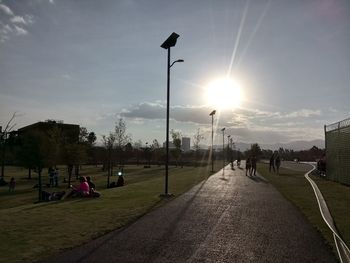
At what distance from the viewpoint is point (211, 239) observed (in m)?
8.49

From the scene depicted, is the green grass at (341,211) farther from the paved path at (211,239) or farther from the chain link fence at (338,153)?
the chain link fence at (338,153)

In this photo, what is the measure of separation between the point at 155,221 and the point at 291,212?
4.49 m

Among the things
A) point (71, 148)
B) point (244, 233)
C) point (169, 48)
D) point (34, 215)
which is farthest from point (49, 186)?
point (244, 233)

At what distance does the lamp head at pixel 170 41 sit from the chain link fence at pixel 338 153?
1227 centimetres

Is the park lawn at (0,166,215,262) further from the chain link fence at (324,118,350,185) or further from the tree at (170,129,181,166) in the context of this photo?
the tree at (170,129,181,166)

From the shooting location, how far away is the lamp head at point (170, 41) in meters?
17.6

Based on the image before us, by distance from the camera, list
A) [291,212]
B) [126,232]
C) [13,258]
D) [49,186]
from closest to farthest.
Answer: [13,258], [126,232], [291,212], [49,186]

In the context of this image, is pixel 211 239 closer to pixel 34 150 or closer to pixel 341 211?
pixel 341 211

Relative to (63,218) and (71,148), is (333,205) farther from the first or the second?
(71,148)

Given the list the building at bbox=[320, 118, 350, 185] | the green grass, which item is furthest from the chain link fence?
the green grass

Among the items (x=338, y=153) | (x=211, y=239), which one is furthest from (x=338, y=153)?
(x=211, y=239)

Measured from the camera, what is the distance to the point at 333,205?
1400 cm

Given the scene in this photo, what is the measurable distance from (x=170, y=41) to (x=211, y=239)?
11.3 metres

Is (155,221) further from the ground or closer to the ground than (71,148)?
closer to the ground
